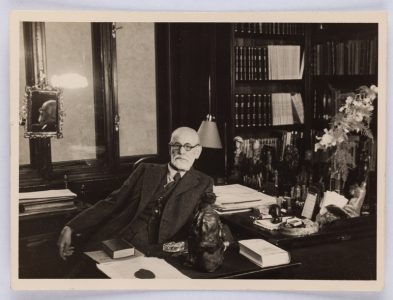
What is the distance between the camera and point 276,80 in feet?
11.0


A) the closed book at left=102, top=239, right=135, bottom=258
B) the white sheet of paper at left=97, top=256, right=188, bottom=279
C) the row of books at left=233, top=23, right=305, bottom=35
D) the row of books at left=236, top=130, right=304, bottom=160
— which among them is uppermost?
the row of books at left=233, top=23, right=305, bottom=35

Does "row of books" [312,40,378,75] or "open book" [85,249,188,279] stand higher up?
"row of books" [312,40,378,75]

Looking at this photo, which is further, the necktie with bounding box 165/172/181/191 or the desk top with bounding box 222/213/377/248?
the necktie with bounding box 165/172/181/191

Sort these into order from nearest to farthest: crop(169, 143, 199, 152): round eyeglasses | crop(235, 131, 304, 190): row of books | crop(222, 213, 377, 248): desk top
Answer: crop(222, 213, 377, 248): desk top < crop(169, 143, 199, 152): round eyeglasses < crop(235, 131, 304, 190): row of books

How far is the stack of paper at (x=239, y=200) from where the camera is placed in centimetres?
260

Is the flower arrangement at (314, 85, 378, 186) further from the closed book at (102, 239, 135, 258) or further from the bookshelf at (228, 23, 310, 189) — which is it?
the closed book at (102, 239, 135, 258)

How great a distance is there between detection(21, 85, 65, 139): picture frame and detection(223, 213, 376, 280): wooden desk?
97cm

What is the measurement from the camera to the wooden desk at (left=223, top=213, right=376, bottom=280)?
2.28 m

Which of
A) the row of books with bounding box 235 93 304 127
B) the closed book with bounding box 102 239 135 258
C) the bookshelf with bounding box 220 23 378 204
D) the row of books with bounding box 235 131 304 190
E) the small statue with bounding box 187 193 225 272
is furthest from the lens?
the row of books with bounding box 235 93 304 127

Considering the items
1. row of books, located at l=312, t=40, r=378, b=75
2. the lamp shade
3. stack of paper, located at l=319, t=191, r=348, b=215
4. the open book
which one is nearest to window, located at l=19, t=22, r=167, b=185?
the lamp shade

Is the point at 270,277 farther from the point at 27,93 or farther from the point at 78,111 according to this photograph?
the point at 27,93

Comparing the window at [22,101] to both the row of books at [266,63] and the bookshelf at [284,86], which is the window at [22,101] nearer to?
the bookshelf at [284,86]
